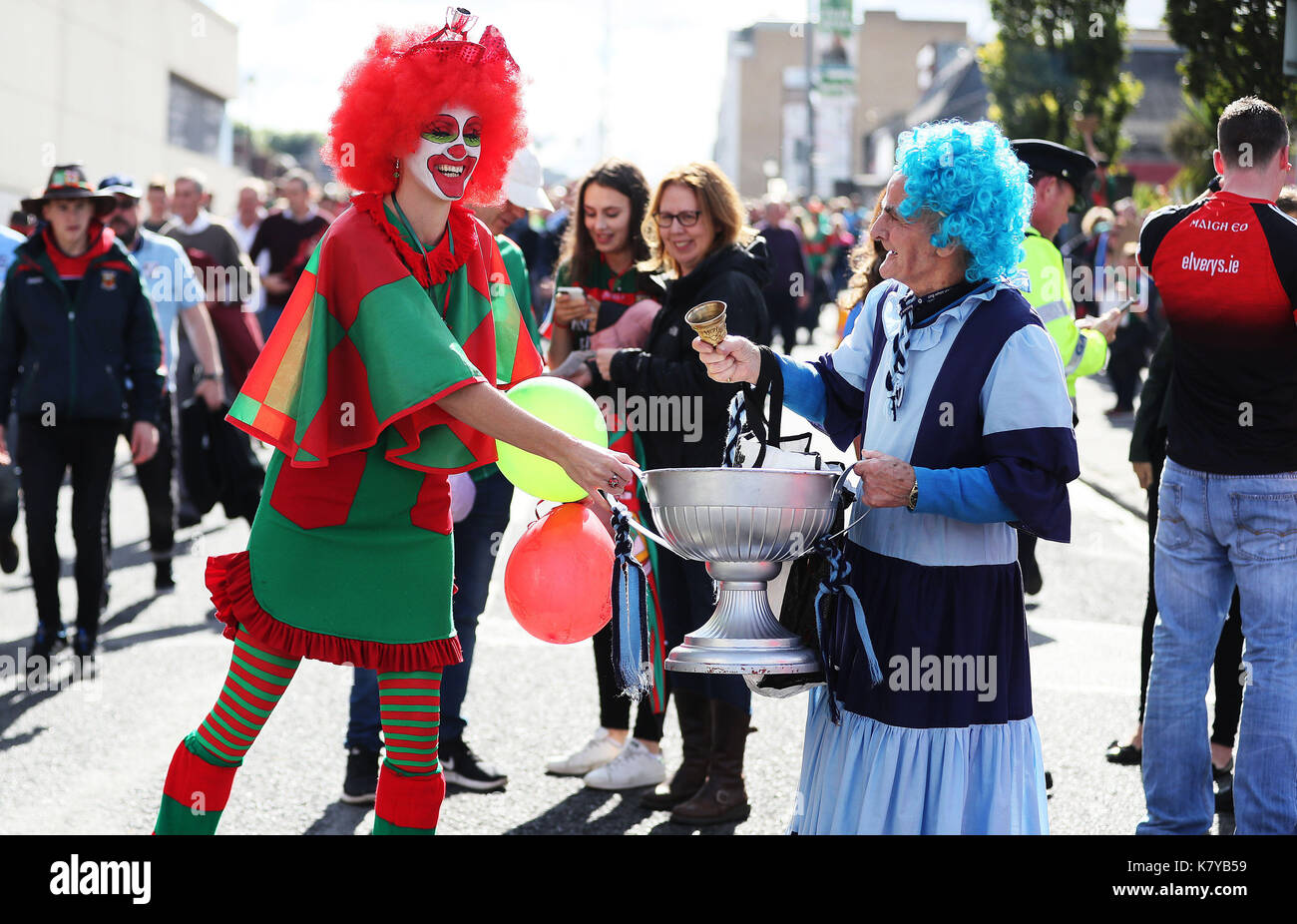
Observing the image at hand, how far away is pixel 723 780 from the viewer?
483 cm

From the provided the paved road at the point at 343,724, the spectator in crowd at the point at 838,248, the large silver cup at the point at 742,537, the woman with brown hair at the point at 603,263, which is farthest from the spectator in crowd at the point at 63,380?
the spectator in crowd at the point at 838,248

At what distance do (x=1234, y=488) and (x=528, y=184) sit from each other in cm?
274

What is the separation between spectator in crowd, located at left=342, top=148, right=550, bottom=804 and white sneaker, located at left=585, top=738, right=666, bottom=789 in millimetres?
336

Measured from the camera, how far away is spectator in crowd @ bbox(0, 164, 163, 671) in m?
6.53

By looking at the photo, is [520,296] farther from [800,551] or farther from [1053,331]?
[800,551]

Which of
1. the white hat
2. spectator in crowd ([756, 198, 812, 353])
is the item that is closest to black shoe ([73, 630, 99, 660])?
the white hat

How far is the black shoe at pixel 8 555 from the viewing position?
24.7ft

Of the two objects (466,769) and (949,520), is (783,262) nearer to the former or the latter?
Answer: (466,769)

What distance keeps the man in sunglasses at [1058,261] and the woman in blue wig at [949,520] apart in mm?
1828

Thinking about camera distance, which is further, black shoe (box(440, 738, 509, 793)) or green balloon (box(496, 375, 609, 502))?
black shoe (box(440, 738, 509, 793))

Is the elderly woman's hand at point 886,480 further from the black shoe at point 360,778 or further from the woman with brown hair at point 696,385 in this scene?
the black shoe at point 360,778

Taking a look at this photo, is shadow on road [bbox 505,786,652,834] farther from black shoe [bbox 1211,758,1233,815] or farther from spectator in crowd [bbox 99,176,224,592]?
spectator in crowd [bbox 99,176,224,592]

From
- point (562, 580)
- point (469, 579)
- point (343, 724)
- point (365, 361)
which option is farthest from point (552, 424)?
point (343, 724)
